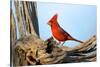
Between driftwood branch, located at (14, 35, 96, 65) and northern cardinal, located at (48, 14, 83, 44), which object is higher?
northern cardinal, located at (48, 14, 83, 44)

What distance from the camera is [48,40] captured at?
1747 millimetres

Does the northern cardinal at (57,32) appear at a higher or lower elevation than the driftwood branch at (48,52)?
higher

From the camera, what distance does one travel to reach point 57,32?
5.86 feet

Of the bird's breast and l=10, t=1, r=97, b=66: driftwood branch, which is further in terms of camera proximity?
the bird's breast

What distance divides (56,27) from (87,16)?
34 centimetres

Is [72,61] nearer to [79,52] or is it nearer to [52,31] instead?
[79,52]

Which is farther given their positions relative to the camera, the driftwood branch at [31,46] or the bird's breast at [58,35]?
the bird's breast at [58,35]

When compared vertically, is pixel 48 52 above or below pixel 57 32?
below

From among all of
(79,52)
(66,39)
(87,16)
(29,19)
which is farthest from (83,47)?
(29,19)

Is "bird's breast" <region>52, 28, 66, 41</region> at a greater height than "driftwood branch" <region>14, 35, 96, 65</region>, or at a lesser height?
greater

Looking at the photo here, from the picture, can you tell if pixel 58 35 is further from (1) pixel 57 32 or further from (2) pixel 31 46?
(2) pixel 31 46

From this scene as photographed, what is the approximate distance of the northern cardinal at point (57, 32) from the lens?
1763mm

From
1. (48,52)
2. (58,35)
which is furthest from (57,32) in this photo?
(48,52)

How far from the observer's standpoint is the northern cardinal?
69.4 inches
